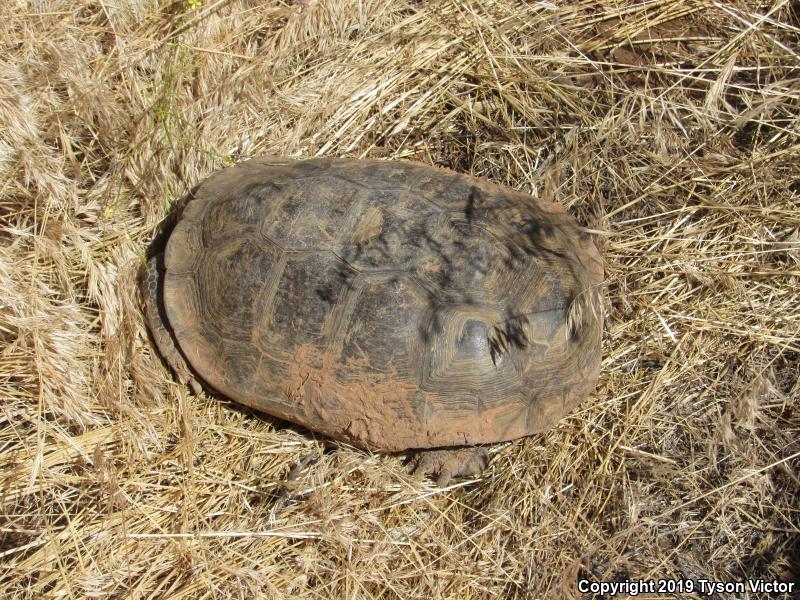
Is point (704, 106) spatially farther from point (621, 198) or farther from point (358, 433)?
point (358, 433)

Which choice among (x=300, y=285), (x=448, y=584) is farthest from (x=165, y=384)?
(x=448, y=584)

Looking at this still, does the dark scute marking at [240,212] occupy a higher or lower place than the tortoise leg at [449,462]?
higher

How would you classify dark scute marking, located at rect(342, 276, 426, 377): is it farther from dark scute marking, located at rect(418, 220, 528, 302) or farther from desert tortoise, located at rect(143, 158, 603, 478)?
dark scute marking, located at rect(418, 220, 528, 302)

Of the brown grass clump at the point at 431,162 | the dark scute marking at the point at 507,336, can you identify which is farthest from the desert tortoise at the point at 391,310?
the brown grass clump at the point at 431,162

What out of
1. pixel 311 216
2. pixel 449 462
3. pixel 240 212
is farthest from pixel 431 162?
pixel 449 462

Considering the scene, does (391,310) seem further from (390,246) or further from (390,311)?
(390,246)

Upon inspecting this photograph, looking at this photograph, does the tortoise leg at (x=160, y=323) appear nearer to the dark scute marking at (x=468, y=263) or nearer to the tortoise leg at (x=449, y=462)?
the tortoise leg at (x=449, y=462)
